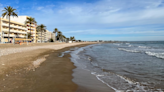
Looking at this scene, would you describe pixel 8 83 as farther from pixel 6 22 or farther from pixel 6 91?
pixel 6 22

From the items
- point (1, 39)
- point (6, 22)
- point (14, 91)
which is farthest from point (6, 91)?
point (6, 22)

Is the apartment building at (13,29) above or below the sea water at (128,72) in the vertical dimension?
above

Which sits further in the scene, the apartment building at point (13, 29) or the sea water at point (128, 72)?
the apartment building at point (13, 29)

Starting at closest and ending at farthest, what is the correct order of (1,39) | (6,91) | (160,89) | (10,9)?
(6,91)
(160,89)
(10,9)
(1,39)

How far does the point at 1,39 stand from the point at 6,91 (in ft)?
178

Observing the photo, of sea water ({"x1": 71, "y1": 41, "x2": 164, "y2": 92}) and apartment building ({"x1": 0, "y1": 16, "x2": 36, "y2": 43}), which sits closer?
sea water ({"x1": 71, "y1": 41, "x2": 164, "y2": 92})

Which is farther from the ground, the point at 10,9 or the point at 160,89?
the point at 10,9

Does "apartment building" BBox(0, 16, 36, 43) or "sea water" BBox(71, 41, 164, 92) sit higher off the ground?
"apartment building" BBox(0, 16, 36, 43)

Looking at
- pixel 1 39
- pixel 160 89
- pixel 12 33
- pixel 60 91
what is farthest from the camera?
pixel 12 33

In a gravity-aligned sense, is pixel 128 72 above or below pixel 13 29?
below

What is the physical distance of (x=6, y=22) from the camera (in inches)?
2121

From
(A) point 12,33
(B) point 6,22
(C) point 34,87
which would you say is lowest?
(C) point 34,87

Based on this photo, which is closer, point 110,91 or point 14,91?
point 14,91

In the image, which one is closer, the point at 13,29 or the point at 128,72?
the point at 128,72
